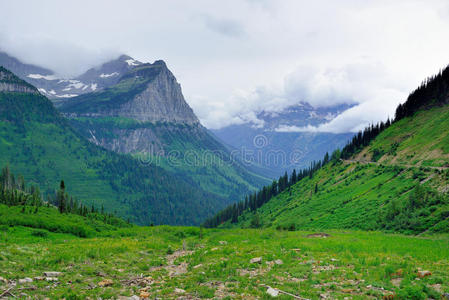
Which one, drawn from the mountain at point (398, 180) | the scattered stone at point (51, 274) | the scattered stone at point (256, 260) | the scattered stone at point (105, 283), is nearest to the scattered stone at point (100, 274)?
the scattered stone at point (105, 283)

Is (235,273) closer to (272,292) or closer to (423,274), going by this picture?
(272,292)

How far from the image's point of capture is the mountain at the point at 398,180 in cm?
4778

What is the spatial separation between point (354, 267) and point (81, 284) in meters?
18.1

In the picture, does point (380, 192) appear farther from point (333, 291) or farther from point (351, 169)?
point (333, 291)

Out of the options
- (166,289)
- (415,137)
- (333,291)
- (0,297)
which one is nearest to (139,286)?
(166,289)

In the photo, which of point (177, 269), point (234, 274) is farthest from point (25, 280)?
point (234, 274)

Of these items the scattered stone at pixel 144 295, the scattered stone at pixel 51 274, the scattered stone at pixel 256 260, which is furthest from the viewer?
the scattered stone at pixel 256 260

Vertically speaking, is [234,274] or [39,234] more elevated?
[234,274]

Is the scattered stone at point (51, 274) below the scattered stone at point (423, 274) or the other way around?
below

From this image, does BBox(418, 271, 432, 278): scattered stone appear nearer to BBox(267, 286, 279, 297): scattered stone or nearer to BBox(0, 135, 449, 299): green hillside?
BBox(0, 135, 449, 299): green hillside

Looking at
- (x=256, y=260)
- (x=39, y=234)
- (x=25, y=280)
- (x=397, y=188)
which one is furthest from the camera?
(x=397, y=188)

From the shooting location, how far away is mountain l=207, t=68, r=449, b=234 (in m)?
47.8

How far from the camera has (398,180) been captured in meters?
75.4

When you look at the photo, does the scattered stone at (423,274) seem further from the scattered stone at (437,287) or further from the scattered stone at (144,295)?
the scattered stone at (144,295)
